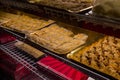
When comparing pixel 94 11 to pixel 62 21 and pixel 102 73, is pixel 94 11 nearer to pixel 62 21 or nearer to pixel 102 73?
pixel 102 73

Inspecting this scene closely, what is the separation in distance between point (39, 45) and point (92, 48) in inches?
18.4

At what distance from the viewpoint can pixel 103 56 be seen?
1383 mm

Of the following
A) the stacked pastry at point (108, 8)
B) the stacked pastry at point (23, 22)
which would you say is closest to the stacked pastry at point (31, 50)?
the stacked pastry at point (23, 22)

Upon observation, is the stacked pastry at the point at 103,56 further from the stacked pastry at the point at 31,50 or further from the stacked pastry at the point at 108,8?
the stacked pastry at the point at 31,50

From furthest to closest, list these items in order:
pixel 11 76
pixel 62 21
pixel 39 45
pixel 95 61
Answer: pixel 11 76 → pixel 62 21 → pixel 39 45 → pixel 95 61

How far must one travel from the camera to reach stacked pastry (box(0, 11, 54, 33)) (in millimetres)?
2032

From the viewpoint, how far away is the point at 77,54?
4.76ft

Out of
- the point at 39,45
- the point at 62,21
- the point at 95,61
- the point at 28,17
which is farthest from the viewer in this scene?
the point at 28,17

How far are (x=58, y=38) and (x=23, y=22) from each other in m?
0.58

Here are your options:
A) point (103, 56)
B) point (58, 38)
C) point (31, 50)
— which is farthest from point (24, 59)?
point (103, 56)

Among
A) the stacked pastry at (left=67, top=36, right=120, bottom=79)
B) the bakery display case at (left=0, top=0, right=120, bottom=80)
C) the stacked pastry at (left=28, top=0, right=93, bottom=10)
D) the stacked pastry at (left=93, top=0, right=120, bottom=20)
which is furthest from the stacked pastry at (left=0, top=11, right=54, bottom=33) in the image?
the stacked pastry at (left=93, top=0, right=120, bottom=20)

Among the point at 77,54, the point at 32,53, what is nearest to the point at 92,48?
the point at 77,54

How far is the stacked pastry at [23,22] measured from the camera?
2032 millimetres

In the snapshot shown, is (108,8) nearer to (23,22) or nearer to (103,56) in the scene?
(103,56)
